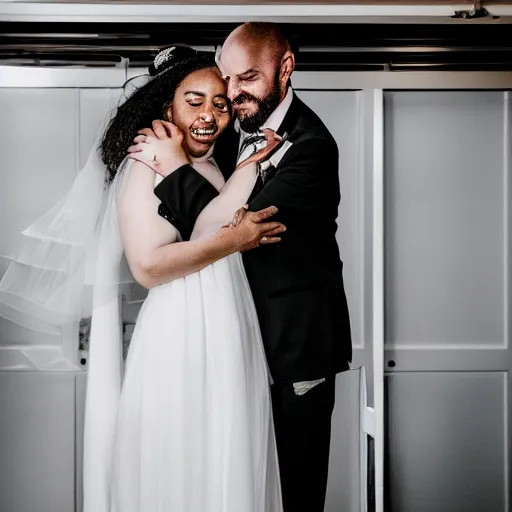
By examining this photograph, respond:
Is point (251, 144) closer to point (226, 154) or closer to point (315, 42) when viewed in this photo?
point (226, 154)

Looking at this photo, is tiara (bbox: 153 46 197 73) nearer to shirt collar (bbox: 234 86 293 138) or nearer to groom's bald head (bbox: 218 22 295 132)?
groom's bald head (bbox: 218 22 295 132)

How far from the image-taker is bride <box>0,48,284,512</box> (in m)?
1.85

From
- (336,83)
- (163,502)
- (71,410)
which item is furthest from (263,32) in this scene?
(163,502)

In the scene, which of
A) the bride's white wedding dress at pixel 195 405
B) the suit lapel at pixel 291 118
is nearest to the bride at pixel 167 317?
the bride's white wedding dress at pixel 195 405

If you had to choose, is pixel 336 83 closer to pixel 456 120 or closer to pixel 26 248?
pixel 456 120

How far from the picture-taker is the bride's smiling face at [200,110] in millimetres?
1914

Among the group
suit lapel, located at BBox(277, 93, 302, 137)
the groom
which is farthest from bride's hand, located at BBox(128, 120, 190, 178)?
suit lapel, located at BBox(277, 93, 302, 137)

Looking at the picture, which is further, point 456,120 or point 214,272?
point 456,120

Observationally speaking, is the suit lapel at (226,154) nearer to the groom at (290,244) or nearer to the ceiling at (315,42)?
the groom at (290,244)

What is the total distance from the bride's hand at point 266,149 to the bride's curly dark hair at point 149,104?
243 millimetres

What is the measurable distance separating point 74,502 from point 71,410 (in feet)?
0.83

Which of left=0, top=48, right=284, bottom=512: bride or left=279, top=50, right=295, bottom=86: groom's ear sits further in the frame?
left=279, top=50, right=295, bottom=86: groom's ear

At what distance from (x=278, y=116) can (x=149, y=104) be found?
0.36m

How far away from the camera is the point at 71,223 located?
192cm
